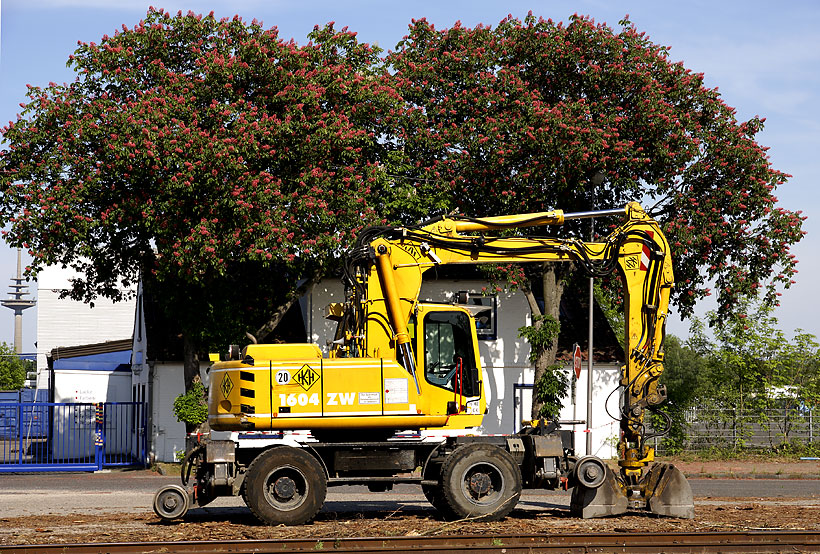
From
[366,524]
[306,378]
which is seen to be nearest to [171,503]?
[306,378]

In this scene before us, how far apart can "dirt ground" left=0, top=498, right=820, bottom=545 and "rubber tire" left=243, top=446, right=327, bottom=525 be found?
7.4 inches

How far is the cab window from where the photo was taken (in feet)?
49.7

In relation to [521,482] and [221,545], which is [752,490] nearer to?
[521,482]

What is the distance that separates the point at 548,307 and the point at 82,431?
47.9ft

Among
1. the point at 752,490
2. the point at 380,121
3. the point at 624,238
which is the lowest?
the point at 752,490

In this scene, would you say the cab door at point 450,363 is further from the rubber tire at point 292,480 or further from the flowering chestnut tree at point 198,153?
the flowering chestnut tree at point 198,153

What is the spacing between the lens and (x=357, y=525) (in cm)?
1428

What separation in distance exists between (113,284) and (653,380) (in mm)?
18680

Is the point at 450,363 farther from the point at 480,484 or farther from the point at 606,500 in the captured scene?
the point at 606,500

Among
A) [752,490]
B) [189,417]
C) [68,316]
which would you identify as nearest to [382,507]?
[752,490]

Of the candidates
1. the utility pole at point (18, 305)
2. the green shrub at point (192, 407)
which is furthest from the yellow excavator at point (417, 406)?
the utility pole at point (18, 305)

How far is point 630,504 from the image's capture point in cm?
1495

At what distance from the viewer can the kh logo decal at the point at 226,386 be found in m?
14.9

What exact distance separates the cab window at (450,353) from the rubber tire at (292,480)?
87.0 inches
